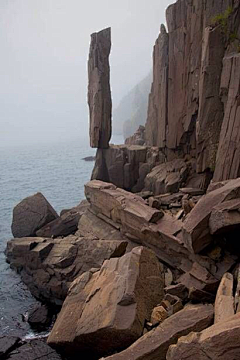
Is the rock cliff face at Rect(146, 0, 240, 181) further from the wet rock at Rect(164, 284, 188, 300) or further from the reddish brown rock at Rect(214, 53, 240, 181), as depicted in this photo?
the wet rock at Rect(164, 284, 188, 300)

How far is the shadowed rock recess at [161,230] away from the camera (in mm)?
6980

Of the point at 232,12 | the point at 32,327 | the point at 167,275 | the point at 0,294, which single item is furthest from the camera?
the point at 232,12

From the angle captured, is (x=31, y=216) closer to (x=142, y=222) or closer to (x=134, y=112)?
(x=142, y=222)

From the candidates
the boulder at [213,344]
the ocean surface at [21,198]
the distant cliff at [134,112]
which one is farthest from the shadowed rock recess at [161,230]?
the distant cliff at [134,112]

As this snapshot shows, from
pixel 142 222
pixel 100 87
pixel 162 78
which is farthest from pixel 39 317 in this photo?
pixel 100 87

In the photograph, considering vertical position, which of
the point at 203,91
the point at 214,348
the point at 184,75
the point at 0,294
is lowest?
the point at 0,294

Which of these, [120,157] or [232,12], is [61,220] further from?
[232,12]

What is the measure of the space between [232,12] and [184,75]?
4.08 meters

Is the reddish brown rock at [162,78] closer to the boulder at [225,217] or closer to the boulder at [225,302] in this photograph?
the boulder at [225,217]

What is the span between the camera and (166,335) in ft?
20.2

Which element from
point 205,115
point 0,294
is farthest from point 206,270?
point 0,294

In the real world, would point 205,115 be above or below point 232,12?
below

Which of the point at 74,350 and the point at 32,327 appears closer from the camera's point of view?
the point at 74,350

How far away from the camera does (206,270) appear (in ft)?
28.8
